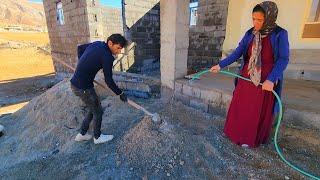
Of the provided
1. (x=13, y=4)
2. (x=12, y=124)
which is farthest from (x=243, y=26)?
(x=13, y=4)

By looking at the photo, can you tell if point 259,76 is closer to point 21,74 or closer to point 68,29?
point 68,29

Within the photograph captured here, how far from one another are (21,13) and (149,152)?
61107mm

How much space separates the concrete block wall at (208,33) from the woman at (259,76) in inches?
144

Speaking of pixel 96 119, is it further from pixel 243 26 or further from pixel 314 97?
pixel 243 26

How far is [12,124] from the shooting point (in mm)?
5168

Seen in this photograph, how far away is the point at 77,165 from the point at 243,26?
4.56 m

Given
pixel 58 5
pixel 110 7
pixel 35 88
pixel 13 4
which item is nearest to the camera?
pixel 110 7

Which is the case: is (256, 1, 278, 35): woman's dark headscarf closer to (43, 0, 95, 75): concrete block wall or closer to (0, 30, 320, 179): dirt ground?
(0, 30, 320, 179): dirt ground

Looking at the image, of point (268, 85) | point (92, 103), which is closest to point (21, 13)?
point (92, 103)

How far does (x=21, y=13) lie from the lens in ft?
169

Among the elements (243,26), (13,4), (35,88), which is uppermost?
(13,4)

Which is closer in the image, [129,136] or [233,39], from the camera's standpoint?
[129,136]

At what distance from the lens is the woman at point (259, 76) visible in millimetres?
2207

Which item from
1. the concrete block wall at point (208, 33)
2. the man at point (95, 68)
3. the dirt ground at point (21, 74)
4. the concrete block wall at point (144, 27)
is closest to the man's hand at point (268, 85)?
the man at point (95, 68)
